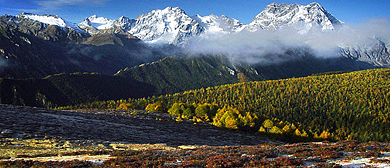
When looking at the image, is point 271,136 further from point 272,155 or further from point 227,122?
point 272,155

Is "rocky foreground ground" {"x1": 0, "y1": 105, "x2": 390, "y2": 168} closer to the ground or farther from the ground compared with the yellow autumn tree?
farther from the ground

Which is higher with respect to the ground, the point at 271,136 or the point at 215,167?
the point at 215,167

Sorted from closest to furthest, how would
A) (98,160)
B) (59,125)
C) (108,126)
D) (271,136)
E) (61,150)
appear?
(98,160), (61,150), (59,125), (108,126), (271,136)

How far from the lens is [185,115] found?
117000 millimetres

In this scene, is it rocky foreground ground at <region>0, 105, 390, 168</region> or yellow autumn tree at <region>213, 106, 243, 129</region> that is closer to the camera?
rocky foreground ground at <region>0, 105, 390, 168</region>

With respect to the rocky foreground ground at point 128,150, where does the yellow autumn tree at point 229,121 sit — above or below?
below

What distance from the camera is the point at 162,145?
161 feet

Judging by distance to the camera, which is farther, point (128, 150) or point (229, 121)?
point (229, 121)

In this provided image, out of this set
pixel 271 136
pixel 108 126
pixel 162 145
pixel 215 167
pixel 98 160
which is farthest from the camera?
pixel 271 136

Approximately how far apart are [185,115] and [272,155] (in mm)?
89169

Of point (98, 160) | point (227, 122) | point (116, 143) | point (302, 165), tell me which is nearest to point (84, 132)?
point (116, 143)

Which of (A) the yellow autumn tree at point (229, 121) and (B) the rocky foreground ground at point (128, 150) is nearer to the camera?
(B) the rocky foreground ground at point (128, 150)

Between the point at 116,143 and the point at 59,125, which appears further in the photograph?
the point at 59,125

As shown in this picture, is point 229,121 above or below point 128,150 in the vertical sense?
below
